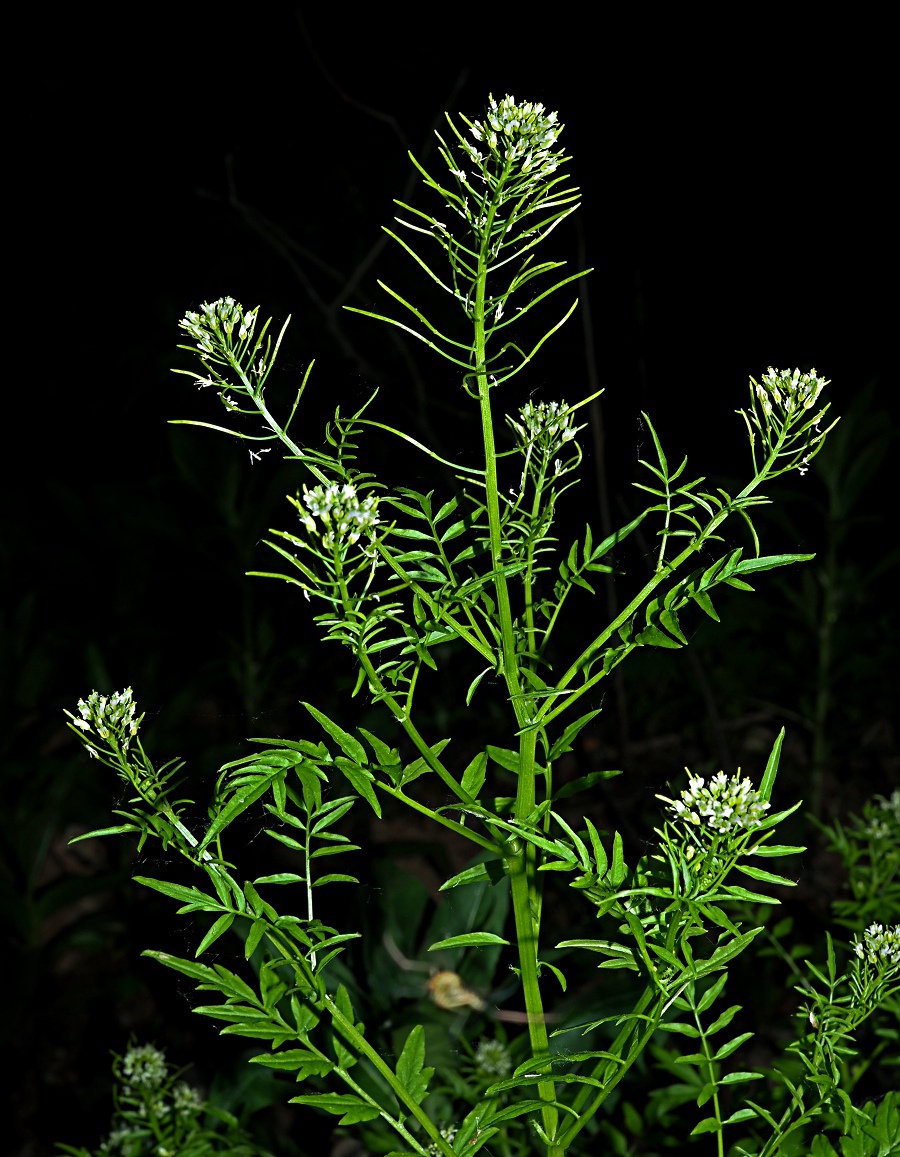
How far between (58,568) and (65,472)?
89 cm

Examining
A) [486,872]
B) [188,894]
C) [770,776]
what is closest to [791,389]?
[770,776]

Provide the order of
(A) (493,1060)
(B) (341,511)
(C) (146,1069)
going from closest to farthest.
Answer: (B) (341,511) < (C) (146,1069) < (A) (493,1060)

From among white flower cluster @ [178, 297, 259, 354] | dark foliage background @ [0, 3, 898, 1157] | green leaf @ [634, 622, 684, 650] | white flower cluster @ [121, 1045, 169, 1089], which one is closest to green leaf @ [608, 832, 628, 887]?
green leaf @ [634, 622, 684, 650]

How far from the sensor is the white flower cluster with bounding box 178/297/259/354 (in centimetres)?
53

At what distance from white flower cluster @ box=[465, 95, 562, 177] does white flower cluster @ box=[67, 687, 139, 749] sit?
32 cm

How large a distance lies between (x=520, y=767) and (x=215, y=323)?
28cm

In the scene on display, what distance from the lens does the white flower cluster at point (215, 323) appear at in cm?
53

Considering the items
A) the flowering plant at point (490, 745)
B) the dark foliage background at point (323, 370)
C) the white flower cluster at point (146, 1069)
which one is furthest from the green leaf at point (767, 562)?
the dark foliage background at point (323, 370)

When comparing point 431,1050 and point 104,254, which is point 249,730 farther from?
point 104,254

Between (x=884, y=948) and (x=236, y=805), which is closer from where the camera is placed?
(x=236, y=805)

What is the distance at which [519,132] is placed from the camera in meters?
0.50

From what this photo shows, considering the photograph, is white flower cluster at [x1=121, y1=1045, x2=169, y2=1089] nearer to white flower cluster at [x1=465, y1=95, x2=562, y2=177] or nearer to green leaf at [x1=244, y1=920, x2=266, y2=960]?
green leaf at [x1=244, y1=920, x2=266, y2=960]

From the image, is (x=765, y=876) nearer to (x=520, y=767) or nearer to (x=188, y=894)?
(x=520, y=767)

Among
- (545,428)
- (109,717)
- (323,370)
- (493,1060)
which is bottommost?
(493,1060)
